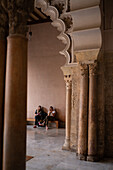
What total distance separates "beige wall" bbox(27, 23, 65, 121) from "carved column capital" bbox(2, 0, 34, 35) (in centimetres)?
727

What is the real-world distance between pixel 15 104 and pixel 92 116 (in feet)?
7.45

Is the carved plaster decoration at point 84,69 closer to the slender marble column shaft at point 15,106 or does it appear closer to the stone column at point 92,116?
the stone column at point 92,116

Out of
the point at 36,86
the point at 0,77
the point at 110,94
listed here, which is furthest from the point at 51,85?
the point at 0,77

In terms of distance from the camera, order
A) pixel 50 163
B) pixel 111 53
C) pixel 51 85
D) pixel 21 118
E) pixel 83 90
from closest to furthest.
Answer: pixel 21 118
pixel 50 163
pixel 83 90
pixel 111 53
pixel 51 85

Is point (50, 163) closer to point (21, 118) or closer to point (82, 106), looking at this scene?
point (82, 106)

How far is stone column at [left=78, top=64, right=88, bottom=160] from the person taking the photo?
391cm

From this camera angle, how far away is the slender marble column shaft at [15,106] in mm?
2025

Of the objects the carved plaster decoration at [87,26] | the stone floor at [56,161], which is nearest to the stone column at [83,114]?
the stone floor at [56,161]

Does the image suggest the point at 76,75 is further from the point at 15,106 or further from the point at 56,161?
the point at 15,106

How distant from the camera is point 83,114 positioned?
397cm

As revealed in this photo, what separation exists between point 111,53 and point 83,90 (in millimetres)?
1158

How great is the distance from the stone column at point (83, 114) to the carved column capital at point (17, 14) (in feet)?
7.07

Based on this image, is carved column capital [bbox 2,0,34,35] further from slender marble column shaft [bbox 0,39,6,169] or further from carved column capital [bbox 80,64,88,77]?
carved column capital [bbox 80,64,88,77]

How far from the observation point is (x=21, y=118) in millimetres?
A: 2072
